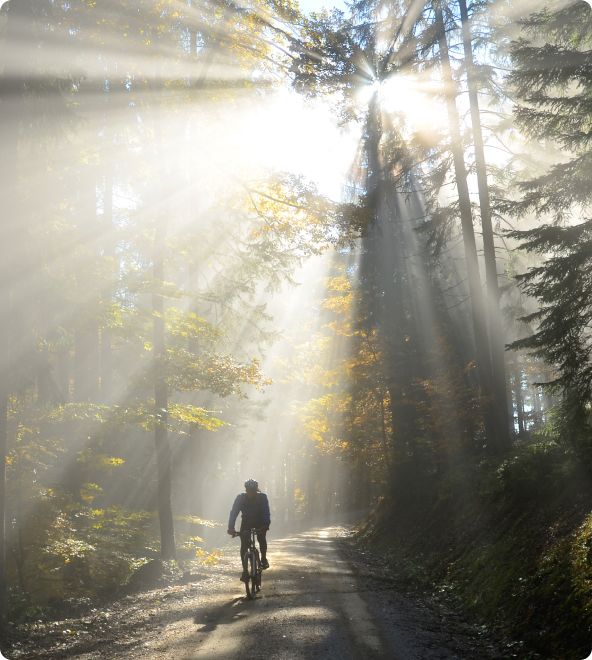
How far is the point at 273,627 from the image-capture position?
843 cm

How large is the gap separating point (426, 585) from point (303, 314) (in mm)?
20538

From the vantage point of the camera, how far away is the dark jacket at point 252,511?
1203 centimetres

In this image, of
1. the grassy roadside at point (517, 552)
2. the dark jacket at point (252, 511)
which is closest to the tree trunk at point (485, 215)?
the grassy roadside at point (517, 552)

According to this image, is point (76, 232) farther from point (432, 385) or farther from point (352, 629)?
point (432, 385)

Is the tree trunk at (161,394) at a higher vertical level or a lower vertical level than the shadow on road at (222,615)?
higher

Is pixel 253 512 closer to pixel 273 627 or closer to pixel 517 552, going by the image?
pixel 273 627

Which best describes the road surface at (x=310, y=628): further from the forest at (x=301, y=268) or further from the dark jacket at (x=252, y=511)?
the dark jacket at (x=252, y=511)

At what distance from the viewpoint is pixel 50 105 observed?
982cm

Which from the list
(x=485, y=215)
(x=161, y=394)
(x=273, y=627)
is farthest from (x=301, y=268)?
(x=273, y=627)

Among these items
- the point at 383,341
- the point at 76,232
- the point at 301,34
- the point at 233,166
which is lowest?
the point at 383,341

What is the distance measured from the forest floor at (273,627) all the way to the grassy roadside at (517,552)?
53cm

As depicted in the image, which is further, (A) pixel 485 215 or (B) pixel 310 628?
(A) pixel 485 215

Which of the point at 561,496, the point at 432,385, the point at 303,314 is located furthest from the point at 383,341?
the point at 561,496

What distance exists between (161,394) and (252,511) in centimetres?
473
